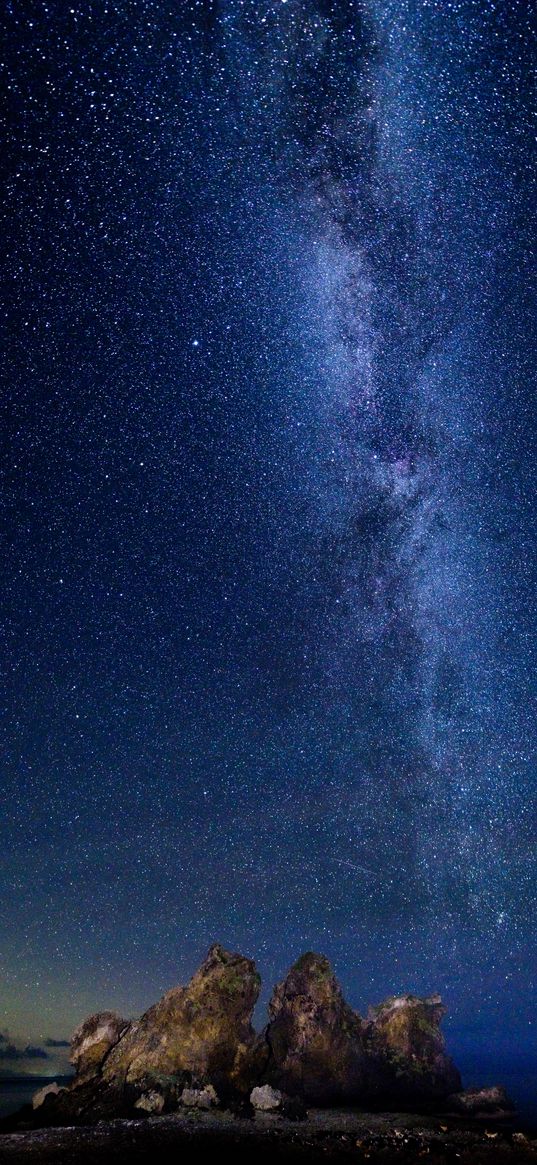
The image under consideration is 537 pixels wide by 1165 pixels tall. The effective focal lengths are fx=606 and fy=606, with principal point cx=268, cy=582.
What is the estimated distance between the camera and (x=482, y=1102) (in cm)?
6900

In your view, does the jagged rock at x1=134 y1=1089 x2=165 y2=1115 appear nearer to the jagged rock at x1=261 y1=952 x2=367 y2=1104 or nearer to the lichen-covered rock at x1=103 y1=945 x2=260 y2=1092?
the lichen-covered rock at x1=103 y1=945 x2=260 y2=1092

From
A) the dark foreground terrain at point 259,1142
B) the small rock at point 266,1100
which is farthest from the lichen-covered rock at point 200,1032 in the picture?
the dark foreground terrain at point 259,1142

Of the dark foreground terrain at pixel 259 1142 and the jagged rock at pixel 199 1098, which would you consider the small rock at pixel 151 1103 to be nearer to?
the jagged rock at pixel 199 1098

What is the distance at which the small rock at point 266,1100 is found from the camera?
55625 millimetres

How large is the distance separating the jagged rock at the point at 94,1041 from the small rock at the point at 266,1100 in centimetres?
1830

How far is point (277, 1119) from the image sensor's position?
167 feet

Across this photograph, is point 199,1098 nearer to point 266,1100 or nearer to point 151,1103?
point 151,1103

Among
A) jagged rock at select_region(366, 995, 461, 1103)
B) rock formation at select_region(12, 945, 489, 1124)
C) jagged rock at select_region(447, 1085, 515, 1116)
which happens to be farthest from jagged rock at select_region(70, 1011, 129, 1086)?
jagged rock at select_region(447, 1085, 515, 1116)

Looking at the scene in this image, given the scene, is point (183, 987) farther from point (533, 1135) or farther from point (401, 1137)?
point (533, 1135)

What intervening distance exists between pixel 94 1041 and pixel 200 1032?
12151 mm

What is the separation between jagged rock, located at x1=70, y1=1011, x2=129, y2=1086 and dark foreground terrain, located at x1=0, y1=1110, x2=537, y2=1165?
65.3 feet

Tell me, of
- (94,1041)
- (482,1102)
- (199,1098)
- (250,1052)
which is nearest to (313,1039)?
(250,1052)

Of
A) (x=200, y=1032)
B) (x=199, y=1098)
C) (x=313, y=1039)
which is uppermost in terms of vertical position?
(x=200, y=1032)

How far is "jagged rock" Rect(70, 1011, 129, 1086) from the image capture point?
215 feet
